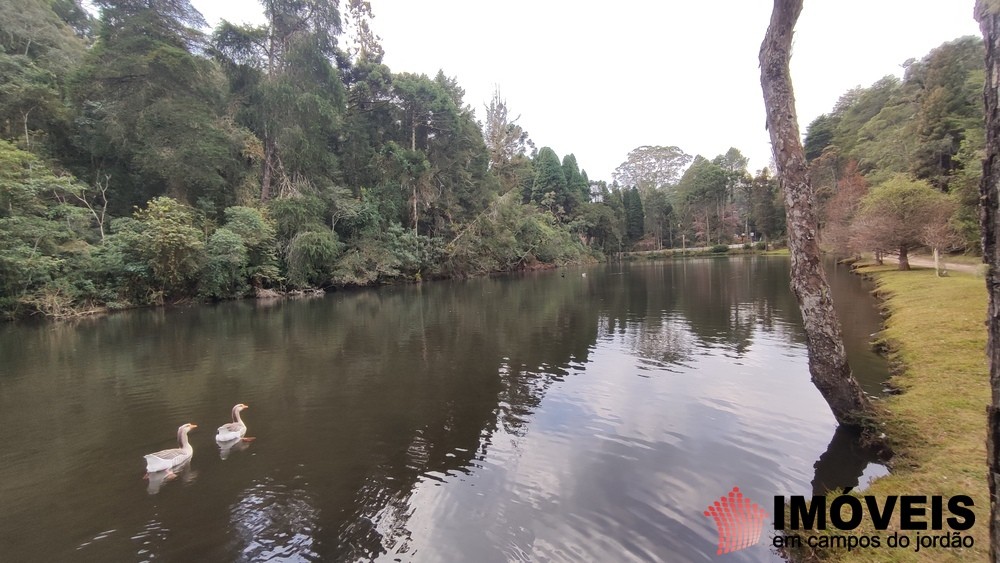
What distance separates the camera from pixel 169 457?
19.9 feet

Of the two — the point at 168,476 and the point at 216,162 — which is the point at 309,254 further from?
the point at 168,476

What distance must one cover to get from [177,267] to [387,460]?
81.3 feet

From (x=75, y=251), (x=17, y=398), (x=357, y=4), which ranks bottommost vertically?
(x=17, y=398)

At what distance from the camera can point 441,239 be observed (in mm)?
41438

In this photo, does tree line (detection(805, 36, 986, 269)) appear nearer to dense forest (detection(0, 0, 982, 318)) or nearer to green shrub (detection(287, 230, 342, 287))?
dense forest (detection(0, 0, 982, 318))

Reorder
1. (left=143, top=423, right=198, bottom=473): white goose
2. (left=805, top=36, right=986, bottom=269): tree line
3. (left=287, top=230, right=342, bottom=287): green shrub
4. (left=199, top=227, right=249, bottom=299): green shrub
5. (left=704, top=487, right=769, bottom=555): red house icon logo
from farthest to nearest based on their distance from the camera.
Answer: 1. (left=287, top=230, right=342, bottom=287): green shrub
2. (left=199, top=227, right=249, bottom=299): green shrub
3. (left=805, top=36, right=986, bottom=269): tree line
4. (left=143, top=423, right=198, bottom=473): white goose
5. (left=704, top=487, right=769, bottom=555): red house icon logo

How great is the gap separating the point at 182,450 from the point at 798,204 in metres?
9.13

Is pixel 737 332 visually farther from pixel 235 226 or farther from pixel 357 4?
pixel 357 4

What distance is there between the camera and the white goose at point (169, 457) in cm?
591

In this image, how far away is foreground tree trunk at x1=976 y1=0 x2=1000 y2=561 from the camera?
199 centimetres

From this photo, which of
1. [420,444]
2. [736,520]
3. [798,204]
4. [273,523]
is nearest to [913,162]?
[798,204]

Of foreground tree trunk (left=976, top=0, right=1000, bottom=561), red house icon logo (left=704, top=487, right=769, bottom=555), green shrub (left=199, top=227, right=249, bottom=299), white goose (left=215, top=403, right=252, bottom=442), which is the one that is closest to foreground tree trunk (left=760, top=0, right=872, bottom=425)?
red house icon logo (left=704, top=487, right=769, bottom=555)

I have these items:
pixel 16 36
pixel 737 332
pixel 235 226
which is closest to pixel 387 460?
pixel 737 332

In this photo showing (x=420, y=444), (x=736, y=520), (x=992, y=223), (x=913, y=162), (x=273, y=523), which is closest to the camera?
(x=992, y=223)
